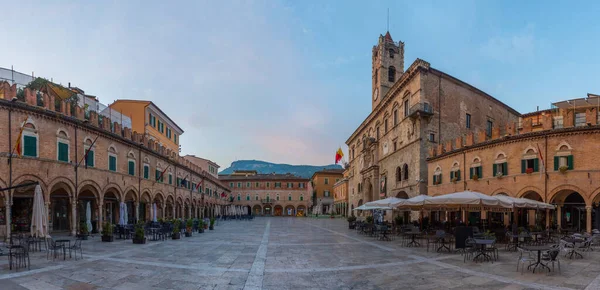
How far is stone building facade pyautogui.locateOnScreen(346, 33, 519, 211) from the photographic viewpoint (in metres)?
34.5

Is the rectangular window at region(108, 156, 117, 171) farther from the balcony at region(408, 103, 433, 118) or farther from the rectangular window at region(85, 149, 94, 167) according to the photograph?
the balcony at region(408, 103, 433, 118)

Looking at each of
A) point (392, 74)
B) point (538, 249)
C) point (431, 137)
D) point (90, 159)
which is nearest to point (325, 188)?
point (392, 74)

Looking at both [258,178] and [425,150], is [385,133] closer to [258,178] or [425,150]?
[425,150]

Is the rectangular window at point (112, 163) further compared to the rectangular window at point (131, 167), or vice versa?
the rectangular window at point (131, 167)

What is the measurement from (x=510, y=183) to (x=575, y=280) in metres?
16.8

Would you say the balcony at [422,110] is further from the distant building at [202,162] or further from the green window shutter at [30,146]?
the distant building at [202,162]

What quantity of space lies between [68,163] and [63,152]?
2.47ft

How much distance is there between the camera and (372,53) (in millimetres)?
55969

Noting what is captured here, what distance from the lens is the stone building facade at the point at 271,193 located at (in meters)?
89.7

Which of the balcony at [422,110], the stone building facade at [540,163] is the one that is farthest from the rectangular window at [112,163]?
the stone building facade at [540,163]

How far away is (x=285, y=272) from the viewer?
1089 centimetres

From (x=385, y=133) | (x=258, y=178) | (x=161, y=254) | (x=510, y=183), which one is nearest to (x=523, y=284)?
(x=161, y=254)

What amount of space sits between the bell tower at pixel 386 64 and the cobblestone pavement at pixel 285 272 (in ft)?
129

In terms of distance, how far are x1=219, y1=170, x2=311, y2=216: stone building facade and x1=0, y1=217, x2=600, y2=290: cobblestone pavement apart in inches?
2947
